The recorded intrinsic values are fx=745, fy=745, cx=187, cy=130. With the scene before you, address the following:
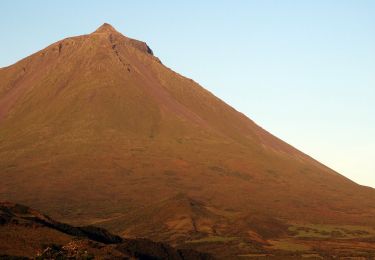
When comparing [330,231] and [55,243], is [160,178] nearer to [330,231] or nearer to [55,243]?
[330,231]

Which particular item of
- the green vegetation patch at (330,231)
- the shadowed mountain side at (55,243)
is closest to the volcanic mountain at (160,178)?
the green vegetation patch at (330,231)

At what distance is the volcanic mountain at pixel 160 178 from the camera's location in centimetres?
11788

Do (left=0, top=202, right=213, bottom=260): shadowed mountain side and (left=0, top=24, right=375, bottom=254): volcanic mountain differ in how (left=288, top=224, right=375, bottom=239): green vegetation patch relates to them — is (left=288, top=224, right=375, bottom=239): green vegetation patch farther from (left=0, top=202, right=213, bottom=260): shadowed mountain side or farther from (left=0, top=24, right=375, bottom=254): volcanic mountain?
(left=0, top=202, right=213, bottom=260): shadowed mountain side

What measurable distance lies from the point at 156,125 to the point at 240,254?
3804 inches

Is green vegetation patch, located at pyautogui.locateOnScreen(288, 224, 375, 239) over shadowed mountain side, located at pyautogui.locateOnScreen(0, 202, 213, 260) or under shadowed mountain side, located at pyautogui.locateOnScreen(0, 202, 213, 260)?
over

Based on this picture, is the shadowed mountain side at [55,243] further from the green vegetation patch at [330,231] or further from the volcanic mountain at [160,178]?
the green vegetation patch at [330,231]

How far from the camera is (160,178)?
159000mm

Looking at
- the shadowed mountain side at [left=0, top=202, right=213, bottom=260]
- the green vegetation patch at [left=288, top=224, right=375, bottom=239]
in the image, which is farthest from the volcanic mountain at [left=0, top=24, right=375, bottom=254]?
A: the shadowed mountain side at [left=0, top=202, right=213, bottom=260]

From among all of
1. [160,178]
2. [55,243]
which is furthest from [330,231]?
[55,243]

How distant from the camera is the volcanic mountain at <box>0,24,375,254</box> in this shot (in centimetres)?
11788

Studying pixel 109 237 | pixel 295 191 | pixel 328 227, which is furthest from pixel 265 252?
pixel 295 191

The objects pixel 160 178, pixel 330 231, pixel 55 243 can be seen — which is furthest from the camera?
pixel 160 178

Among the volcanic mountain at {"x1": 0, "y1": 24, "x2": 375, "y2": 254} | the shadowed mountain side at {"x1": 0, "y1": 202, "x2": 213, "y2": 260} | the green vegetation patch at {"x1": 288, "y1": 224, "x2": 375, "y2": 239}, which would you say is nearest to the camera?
the shadowed mountain side at {"x1": 0, "y1": 202, "x2": 213, "y2": 260}

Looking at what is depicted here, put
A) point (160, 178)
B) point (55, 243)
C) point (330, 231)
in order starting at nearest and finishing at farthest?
point (55, 243), point (330, 231), point (160, 178)
